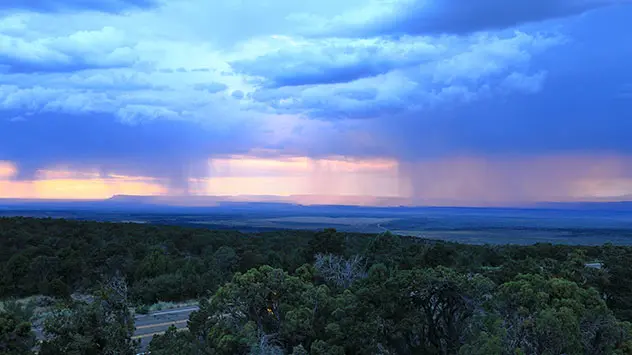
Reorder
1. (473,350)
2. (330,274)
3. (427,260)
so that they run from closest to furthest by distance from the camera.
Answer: (473,350)
(330,274)
(427,260)

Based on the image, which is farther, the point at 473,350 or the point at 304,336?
the point at 304,336

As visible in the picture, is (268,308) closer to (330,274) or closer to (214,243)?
(330,274)

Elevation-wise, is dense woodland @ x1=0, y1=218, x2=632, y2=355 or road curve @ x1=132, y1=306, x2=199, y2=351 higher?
dense woodland @ x1=0, y1=218, x2=632, y2=355

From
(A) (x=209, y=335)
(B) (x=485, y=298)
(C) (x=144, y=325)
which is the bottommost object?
(C) (x=144, y=325)

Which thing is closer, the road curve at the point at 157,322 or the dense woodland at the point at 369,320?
the dense woodland at the point at 369,320

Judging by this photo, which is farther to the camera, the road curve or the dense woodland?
the road curve

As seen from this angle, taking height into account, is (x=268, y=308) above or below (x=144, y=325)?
above

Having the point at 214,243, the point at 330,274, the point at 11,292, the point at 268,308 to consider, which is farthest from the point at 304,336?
the point at 214,243

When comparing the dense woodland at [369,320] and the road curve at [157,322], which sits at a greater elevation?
the dense woodland at [369,320]

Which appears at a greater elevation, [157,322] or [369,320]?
[369,320]

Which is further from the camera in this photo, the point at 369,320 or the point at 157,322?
the point at 157,322

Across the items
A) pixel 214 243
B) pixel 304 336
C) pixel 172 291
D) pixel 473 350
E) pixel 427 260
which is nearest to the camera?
pixel 473 350
